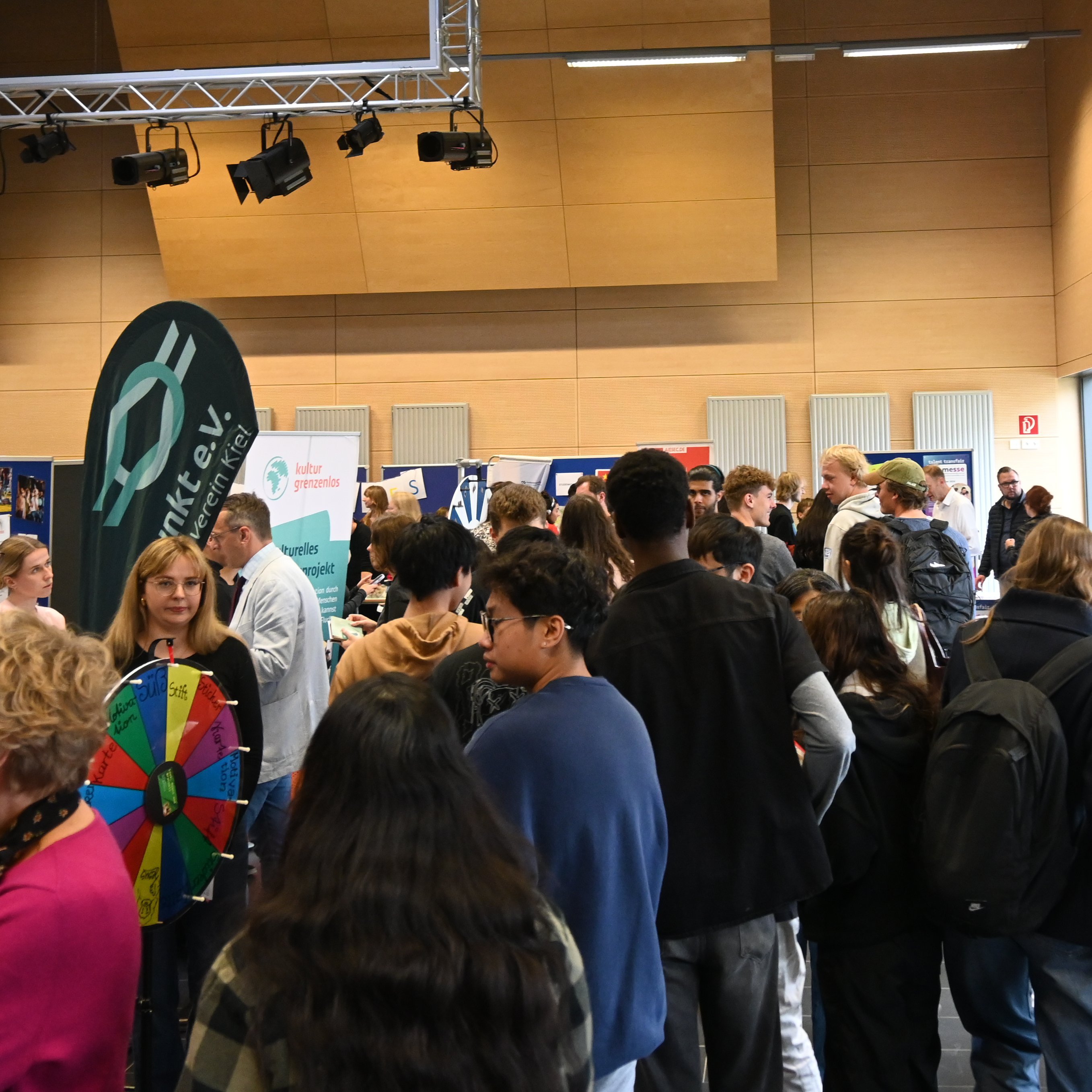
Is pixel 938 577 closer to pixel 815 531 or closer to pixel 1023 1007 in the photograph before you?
pixel 815 531

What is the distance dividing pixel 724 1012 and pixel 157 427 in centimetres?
179

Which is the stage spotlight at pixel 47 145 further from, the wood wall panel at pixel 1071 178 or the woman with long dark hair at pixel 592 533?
the wood wall panel at pixel 1071 178

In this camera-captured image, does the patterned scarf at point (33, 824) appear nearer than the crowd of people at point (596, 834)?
No

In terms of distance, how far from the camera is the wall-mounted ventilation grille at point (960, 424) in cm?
1113

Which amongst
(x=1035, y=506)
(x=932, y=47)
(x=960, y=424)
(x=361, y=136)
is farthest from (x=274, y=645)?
(x=960, y=424)

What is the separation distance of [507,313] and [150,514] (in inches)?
370

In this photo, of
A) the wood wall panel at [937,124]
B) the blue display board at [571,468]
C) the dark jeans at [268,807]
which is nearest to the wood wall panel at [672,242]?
the wood wall panel at [937,124]

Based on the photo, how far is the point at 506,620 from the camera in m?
1.86

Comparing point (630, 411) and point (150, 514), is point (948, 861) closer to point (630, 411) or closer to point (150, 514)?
point (150, 514)

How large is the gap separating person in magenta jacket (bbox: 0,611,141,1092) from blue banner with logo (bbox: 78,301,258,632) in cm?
105

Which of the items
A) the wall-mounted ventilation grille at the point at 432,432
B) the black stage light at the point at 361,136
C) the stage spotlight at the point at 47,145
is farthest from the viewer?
the wall-mounted ventilation grille at the point at 432,432

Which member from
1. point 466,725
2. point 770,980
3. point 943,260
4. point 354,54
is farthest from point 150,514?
point 943,260

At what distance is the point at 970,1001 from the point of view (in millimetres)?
2500

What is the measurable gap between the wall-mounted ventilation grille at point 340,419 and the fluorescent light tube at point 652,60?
4.13 metres
